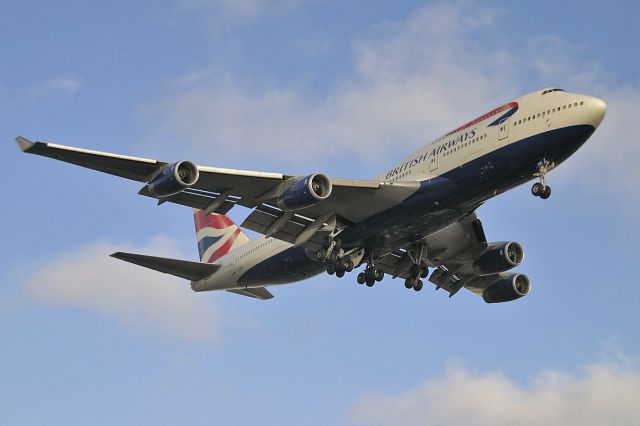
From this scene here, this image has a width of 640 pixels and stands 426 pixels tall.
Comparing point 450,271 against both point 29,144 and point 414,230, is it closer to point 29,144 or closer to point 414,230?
point 414,230

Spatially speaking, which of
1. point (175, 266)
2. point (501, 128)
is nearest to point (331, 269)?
point (175, 266)

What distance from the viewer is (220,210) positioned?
40531 millimetres

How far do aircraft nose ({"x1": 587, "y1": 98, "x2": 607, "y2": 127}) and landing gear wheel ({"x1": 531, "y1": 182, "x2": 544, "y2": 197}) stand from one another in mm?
3081

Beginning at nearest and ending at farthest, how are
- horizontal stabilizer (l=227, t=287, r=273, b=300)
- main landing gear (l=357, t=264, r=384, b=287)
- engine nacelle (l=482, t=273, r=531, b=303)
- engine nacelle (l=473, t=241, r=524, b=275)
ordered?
main landing gear (l=357, t=264, r=384, b=287) → engine nacelle (l=473, t=241, r=524, b=275) → horizontal stabilizer (l=227, t=287, r=273, b=300) → engine nacelle (l=482, t=273, r=531, b=303)

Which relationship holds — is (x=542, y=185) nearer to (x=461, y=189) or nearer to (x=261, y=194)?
(x=461, y=189)

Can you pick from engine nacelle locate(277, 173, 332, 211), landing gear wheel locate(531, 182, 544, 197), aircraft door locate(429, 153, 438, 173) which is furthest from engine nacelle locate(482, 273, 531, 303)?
engine nacelle locate(277, 173, 332, 211)

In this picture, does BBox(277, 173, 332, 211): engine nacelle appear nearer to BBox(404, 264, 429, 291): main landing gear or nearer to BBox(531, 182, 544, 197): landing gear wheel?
BBox(531, 182, 544, 197): landing gear wheel

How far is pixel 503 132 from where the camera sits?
38062 millimetres

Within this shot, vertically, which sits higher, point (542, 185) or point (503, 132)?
point (503, 132)

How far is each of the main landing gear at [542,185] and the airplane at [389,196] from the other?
4 cm

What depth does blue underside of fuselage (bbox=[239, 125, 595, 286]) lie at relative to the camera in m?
37.3

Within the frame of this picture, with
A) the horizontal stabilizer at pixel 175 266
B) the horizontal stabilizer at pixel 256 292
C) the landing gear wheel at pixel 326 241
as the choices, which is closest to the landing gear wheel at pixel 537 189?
the landing gear wheel at pixel 326 241

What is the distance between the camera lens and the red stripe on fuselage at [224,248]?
173 ft

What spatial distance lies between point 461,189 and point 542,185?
10.4 ft
